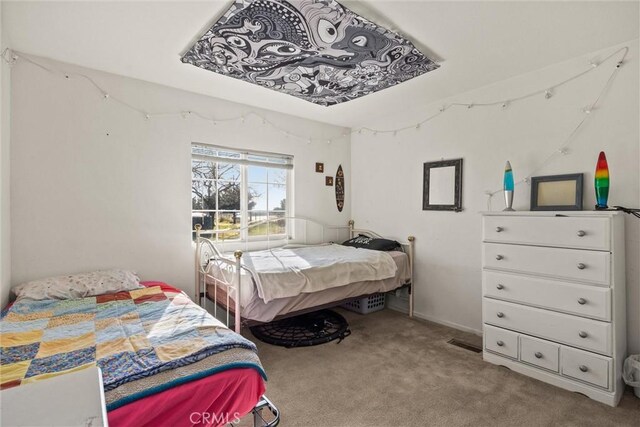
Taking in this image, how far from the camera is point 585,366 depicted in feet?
6.61

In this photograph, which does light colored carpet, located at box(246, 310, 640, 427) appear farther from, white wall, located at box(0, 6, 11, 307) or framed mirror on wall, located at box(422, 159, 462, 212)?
white wall, located at box(0, 6, 11, 307)

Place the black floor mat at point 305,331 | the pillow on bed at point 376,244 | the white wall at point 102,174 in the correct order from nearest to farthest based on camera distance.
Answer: the white wall at point 102,174
the black floor mat at point 305,331
the pillow on bed at point 376,244

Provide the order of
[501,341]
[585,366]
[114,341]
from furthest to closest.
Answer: [501,341] → [585,366] → [114,341]

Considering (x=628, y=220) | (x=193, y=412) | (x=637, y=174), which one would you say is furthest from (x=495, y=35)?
(x=193, y=412)

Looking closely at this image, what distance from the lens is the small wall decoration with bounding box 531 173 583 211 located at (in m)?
2.35

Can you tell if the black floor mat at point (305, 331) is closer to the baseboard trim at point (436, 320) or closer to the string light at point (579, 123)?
the baseboard trim at point (436, 320)

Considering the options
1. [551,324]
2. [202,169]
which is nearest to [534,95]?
[551,324]

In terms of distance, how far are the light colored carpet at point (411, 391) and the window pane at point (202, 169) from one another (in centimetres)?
173

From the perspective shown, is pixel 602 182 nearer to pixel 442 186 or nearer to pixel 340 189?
pixel 442 186

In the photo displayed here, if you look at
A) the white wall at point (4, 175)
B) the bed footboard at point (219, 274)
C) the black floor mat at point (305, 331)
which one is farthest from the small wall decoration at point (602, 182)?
the white wall at point (4, 175)

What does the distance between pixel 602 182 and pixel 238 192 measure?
10.2 feet

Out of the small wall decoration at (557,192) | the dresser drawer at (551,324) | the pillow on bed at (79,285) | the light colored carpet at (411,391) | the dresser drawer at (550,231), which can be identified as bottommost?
the light colored carpet at (411,391)

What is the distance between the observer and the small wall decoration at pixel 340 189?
4254 mm

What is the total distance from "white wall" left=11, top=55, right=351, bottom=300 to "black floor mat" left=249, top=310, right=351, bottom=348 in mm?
872
